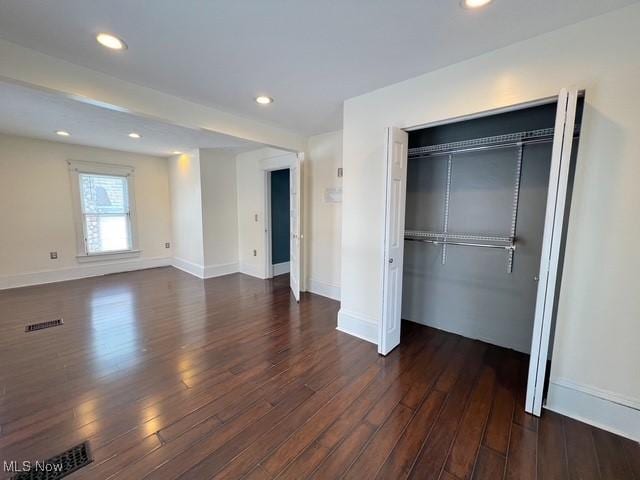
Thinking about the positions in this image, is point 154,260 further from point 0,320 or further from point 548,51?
point 548,51

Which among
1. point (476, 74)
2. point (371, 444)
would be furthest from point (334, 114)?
point (371, 444)

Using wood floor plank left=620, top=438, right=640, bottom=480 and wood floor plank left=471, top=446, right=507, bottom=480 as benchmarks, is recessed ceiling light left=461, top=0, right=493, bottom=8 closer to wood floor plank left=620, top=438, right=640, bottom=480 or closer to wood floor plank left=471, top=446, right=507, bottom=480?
wood floor plank left=471, top=446, right=507, bottom=480

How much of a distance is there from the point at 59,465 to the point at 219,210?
444 centimetres

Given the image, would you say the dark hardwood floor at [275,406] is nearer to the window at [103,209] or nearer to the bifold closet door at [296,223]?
the bifold closet door at [296,223]

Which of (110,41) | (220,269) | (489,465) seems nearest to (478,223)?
(489,465)

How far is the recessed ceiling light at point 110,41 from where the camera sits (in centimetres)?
179

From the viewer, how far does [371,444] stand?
1.63 metres

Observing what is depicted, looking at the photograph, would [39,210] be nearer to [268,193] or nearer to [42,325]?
[42,325]

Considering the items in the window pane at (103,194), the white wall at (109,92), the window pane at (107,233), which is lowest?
the window pane at (107,233)

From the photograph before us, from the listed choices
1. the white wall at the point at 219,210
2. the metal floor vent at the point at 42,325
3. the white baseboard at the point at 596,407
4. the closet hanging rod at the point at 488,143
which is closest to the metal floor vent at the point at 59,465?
the metal floor vent at the point at 42,325

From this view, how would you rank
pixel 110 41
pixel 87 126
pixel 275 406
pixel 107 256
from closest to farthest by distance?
pixel 110 41, pixel 275 406, pixel 87 126, pixel 107 256

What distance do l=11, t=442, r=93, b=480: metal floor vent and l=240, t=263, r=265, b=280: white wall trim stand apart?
385cm

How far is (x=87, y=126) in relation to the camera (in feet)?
12.2

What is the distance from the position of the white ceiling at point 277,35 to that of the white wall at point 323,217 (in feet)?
5.19
